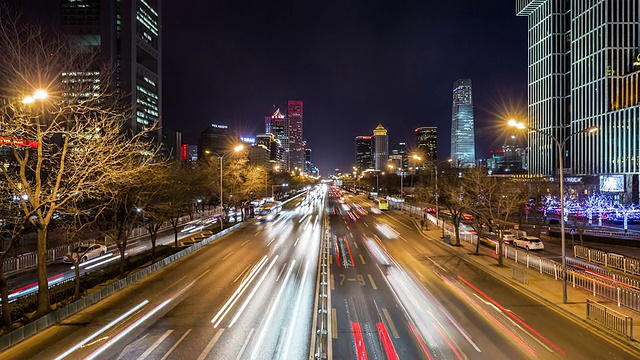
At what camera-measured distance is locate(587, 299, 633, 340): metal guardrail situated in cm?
1202

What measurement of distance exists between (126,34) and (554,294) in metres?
124

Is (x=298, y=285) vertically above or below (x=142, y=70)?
below

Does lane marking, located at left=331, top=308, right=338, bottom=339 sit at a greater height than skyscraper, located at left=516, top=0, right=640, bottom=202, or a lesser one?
lesser

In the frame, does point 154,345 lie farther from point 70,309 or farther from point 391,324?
point 391,324

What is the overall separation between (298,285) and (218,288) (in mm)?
4096

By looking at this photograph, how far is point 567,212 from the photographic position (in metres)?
50.3

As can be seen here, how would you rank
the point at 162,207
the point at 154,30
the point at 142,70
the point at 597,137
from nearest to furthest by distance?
1. the point at 162,207
2. the point at 597,137
3. the point at 142,70
4. the point at 154,30

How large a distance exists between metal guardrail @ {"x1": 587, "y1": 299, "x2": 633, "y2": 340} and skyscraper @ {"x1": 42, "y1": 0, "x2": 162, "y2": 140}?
97.7 metres

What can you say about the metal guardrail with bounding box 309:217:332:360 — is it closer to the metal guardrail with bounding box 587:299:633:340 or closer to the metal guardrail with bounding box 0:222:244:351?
the metal guardrail with bounding box 0:222:244:351

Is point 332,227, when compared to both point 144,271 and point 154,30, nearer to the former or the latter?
point 144,271

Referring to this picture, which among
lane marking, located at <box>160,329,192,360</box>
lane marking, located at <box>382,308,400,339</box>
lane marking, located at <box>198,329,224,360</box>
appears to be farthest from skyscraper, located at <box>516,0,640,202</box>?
lane marking, located at <box>160,329,192,360</box>

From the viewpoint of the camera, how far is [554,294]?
16.5 m

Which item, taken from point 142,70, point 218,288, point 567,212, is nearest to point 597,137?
point 567,212

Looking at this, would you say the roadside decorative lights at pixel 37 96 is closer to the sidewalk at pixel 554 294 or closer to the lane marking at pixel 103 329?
the lane marking at pixel 103 329
